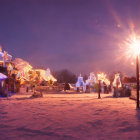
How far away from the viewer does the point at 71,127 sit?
5816mm

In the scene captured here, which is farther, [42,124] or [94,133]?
[42,124]

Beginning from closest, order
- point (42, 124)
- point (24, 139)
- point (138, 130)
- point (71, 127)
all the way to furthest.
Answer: point (24, 139) → point (138, 130) → point (71, 127) → point (42, 124)

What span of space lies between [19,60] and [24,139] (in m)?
22.3

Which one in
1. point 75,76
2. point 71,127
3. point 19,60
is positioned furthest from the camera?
point 75,76

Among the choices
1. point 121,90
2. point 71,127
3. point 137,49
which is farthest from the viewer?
point 121,90

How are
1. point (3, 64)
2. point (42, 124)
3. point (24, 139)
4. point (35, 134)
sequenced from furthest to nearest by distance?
1. point (3, 64)
2. point (42, 124)
3. point (35, 134)
4. point (24, 139)

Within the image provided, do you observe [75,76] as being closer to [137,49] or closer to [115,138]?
[137,49]

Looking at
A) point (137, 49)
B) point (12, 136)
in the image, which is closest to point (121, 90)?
point (137, 49)

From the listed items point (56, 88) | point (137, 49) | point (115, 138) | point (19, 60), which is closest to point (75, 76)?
point (56, 88)

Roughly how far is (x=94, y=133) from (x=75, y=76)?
89.7 m

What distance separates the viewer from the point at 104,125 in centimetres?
607

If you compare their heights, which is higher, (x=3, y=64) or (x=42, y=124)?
(x=3, y=64)

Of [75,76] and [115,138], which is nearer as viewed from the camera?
[115,138]

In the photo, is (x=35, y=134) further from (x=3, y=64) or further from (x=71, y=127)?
(x=3, y=64)
